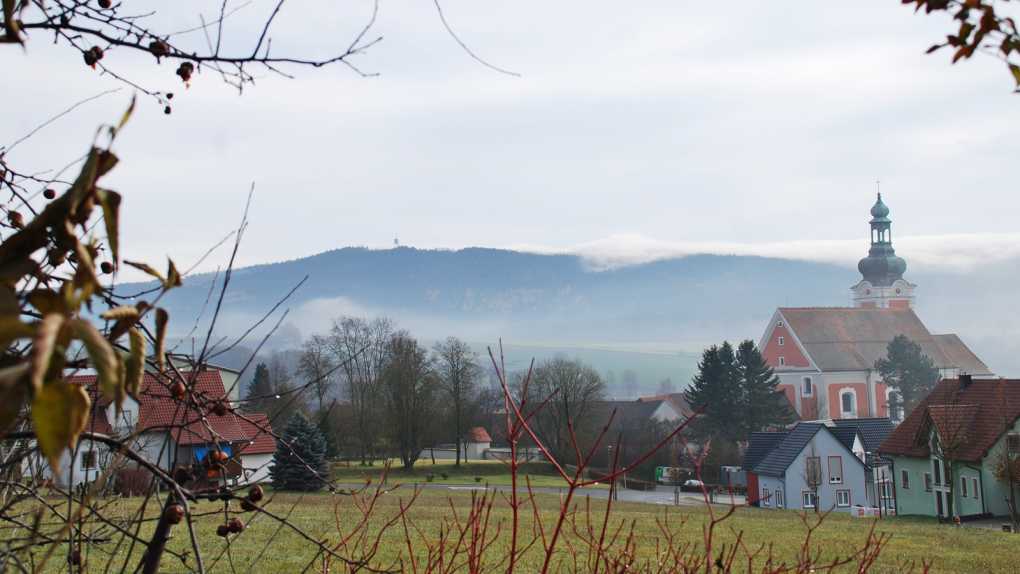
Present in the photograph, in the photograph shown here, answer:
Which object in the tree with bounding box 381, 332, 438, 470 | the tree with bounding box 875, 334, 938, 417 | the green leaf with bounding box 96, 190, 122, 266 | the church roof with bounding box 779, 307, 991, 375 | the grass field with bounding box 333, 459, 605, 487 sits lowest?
the grass field with bounding box 333, 459, 605, 487

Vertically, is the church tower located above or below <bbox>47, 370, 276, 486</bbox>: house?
above

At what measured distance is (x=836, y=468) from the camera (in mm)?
42875

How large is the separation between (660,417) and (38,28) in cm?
8007

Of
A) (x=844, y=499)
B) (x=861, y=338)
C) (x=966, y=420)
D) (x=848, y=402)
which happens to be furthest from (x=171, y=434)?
(x=861, y=338)

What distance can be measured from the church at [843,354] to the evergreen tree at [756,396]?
2339 cm

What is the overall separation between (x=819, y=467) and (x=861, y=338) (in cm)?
5360

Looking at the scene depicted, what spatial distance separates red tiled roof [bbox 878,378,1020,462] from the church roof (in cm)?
5308

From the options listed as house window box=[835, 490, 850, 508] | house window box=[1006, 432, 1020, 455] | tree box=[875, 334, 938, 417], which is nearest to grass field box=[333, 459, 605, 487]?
house window box=[835, 490, 850, 508]

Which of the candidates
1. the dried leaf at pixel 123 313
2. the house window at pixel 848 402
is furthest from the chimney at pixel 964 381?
the house window at pixel 848 402

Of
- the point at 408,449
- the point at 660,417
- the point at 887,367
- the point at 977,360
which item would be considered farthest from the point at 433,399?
the point at 977,360

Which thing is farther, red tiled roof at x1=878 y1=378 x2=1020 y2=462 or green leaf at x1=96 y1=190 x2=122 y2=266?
red tiled roof at x1=878 y1=378 x2=1020 y2=462

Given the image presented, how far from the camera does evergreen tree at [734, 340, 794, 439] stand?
58.2 metres

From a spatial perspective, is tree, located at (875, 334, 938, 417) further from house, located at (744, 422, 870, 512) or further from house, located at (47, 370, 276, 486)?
house, located at (47, 370, 276, 486)

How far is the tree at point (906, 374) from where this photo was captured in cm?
7875
